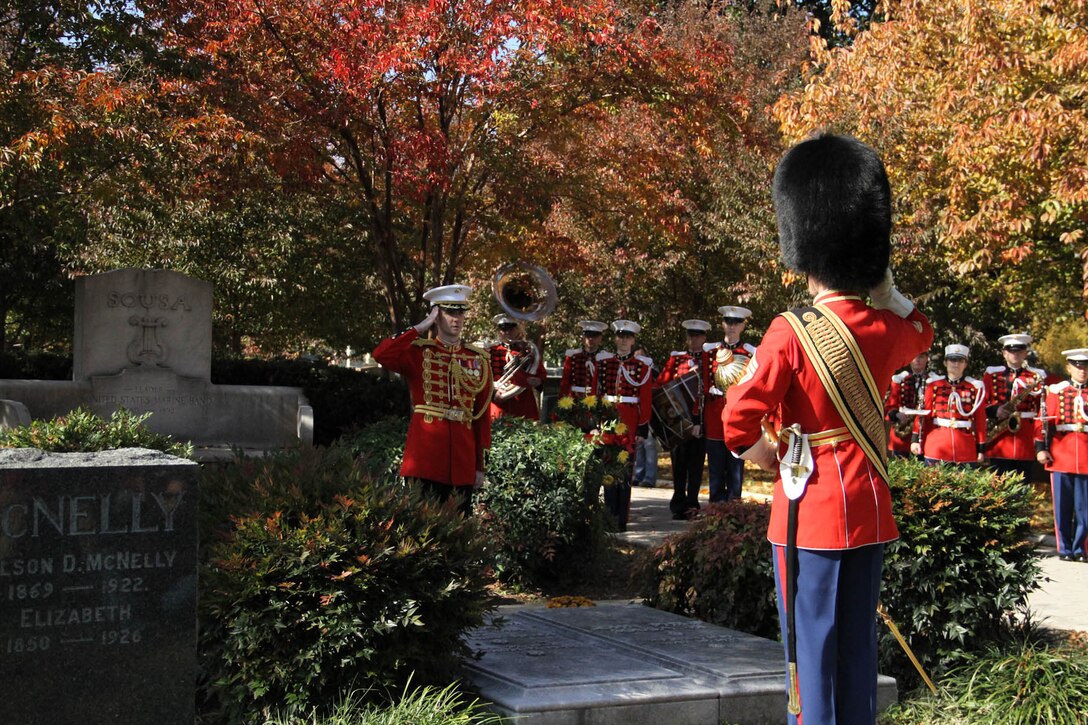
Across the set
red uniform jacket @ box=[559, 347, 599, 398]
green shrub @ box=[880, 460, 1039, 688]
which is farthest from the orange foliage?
green shrub @ box=[880, 460, 1039, 688]

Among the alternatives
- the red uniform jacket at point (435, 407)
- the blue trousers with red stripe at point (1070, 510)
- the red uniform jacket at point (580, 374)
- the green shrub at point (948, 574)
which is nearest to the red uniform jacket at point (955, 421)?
the blue trousers with red stripe at point (1070, 510)

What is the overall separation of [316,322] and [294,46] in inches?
261

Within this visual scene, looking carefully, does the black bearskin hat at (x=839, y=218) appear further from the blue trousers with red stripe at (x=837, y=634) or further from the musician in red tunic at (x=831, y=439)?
the blue trousers with red stripe at (x=837, y=634)

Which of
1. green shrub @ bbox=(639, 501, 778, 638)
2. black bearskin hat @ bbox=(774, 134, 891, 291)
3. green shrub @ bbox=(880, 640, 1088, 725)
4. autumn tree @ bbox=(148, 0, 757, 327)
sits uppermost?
autumn tree @ bbox=(148, 0, 757, 327)

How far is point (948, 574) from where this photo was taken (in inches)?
247

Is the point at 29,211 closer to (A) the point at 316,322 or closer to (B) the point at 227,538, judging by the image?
(A) the point at 316,322

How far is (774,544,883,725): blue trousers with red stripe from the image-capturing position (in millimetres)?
4328

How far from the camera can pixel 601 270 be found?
19.8m

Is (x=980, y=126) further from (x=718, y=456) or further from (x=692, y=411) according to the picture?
(x=718, y=456)

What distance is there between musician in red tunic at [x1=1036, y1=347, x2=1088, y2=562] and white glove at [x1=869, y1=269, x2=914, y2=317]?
24.7ft

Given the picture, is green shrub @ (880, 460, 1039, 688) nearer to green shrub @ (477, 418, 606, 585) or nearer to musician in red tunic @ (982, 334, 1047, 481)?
green shrub @ (477, 418, 606, 585)

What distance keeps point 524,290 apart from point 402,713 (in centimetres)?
725

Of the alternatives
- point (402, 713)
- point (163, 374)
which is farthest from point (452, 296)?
point (163, 374)

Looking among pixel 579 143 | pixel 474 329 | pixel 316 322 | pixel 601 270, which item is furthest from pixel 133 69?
pixel 474 329
